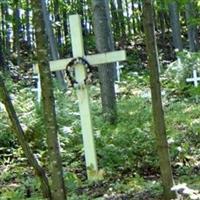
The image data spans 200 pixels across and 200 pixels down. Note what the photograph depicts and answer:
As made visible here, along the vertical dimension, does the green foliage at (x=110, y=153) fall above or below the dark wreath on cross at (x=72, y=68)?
below

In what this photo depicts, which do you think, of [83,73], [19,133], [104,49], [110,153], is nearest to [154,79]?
[19,133]

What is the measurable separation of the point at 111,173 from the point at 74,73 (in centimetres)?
153

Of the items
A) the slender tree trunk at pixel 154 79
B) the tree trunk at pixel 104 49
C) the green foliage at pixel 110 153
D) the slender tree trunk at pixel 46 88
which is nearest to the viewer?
the slender tree trunk at pixel 46 88

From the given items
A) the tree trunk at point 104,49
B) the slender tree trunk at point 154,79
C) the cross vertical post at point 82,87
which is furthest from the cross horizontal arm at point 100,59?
the tree trunk at point 104,49

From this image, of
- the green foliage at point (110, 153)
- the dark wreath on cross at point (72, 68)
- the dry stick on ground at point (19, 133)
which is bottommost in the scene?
the green foliage at point (110, 153)

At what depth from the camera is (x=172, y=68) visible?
18.2m

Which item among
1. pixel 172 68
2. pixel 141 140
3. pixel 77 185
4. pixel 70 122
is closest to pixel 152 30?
pixel 77 185

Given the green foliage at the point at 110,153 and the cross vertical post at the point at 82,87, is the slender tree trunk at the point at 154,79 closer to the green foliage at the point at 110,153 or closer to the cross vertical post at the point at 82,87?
the green foliage at the point at 110,153

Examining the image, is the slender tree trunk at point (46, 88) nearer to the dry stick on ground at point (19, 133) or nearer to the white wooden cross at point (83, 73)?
the dry stick on ground at point (19, 133)

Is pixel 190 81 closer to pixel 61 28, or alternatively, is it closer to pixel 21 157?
A: pixel 21 157

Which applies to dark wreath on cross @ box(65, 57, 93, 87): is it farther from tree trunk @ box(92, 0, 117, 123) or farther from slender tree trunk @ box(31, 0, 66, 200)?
tree trunk @ box(92, 0, 117, 123)

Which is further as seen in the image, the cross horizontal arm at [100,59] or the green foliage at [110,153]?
the cross horizontal arm at [100,59]

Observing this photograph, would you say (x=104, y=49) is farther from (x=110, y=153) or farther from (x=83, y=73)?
(x=110, y=153)

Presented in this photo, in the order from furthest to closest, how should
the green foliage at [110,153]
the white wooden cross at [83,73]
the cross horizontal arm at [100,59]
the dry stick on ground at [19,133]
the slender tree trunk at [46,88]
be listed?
the white wooden cross at [83,73]
the cross horizontal arm at [100,59]
the green foliage at [110,153]
the dry stick on ground at [19,133]
the slender tree trunk at [46,88]
